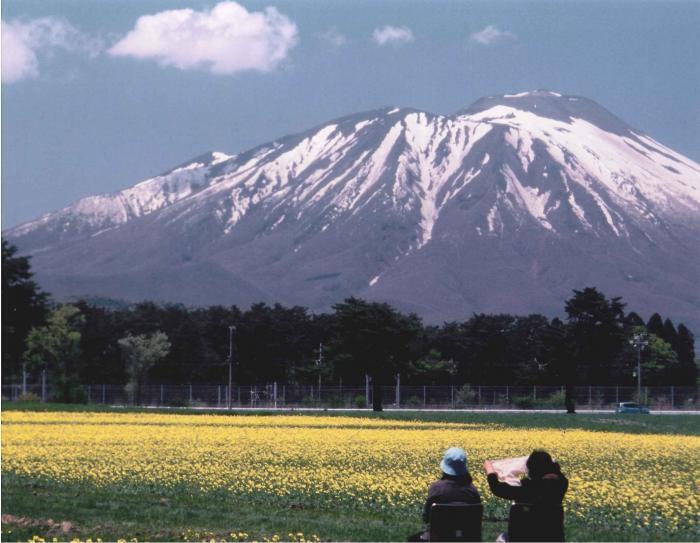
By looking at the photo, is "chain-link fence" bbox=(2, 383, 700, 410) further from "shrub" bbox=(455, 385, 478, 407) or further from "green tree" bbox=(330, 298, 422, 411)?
"green tree" bbox=(330, 298, 422, 411)

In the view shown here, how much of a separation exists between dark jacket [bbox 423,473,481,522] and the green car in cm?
7604

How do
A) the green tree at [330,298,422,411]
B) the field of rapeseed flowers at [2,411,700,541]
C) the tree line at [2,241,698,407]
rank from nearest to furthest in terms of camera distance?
the field of rapeseed flowers at [2,411,700,541], the green tree at [330,298,422,411], the tree line at [2,241,698,407]

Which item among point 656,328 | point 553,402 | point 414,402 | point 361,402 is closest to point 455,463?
point 361,402

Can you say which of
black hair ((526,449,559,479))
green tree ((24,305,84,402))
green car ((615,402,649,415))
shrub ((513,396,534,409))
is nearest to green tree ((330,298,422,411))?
shrub ((513,396,534,409))

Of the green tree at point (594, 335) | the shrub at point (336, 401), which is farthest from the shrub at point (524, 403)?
the shrub at point (336, 401)

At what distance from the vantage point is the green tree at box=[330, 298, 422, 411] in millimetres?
87688

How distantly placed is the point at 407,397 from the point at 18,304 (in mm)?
32092

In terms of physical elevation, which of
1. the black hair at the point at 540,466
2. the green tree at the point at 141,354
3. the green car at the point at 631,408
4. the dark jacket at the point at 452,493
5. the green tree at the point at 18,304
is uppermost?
the green tree at the point at 18,304

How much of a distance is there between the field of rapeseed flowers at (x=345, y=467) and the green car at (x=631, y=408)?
4276 cm

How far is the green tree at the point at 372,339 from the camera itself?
3452 inches

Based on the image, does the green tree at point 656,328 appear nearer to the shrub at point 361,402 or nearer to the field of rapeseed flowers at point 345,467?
the shrub at point 361,402

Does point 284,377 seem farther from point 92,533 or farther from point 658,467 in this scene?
point 92,533

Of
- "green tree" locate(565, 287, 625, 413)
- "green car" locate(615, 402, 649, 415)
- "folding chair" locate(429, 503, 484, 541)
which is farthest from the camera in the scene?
"green tree" locate(565, 287, 625, 413)

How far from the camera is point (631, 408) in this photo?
86.7 m
